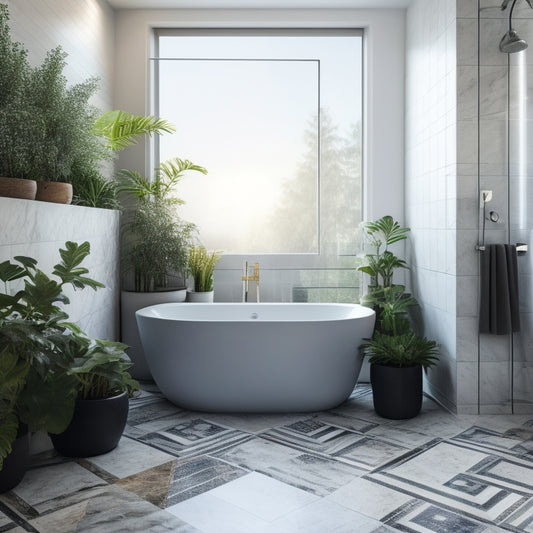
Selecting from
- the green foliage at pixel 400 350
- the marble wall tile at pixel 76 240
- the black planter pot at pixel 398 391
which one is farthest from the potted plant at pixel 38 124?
the black planter pot at pixel 398 391

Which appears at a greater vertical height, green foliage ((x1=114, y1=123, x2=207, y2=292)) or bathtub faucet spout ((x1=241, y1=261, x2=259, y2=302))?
green foliage ((x1=114, y1=123, x2=207, y2=292))

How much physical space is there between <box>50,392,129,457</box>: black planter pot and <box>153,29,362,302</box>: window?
7.08ft

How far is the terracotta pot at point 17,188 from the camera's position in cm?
254

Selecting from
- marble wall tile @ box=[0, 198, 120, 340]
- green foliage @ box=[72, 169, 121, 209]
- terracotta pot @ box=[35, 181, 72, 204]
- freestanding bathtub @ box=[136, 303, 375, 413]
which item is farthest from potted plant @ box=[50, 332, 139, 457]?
green foliage @ box=[72, 169, 121, 209]

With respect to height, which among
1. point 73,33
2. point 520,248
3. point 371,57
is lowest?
point 520,248

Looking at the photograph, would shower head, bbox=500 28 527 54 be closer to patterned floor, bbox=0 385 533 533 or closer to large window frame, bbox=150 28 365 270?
large window frame, bbox=150 28 365 270

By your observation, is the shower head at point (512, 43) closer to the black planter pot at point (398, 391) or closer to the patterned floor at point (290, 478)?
the black planter pot at point (398, 391)

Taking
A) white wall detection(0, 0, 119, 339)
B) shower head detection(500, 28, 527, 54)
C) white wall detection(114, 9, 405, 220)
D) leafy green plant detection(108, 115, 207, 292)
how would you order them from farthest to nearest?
white wall detection(114, 9, 405, 220) → leafy green plant detection(108, 115, 207, 292) → shower head detection(500, 28, 527, 54) → white wall detection(0, 0, 119, 339)

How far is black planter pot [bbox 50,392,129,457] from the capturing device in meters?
2.73

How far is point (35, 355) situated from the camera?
2242 millimetres

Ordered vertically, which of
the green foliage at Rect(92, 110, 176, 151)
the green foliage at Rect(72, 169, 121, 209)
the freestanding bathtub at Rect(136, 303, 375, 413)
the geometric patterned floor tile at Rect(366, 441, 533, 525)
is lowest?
the geometric patterned floor tile at Rect(366, 441, 533, 525)

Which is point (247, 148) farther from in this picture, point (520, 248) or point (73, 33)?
point (520, 248)

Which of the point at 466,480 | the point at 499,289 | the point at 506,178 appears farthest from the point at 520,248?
the point at 466,480

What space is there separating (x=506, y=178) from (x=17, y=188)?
2.75 meters
